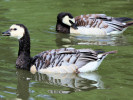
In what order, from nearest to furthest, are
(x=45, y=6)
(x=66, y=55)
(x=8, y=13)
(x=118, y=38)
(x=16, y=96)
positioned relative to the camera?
1. (x=16, y=96)
2. (x=66, y=55)
3. (x=118, y=38)
4. (x=8, y=13)
5. (x=45, y=6)

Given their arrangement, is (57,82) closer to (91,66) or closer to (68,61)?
(68,61)

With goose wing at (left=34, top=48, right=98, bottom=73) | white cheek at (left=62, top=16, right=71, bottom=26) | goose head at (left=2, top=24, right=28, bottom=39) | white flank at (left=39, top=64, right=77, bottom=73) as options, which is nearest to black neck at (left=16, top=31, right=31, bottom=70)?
goose head at (left=2, top=24, right=28, bottom=39)

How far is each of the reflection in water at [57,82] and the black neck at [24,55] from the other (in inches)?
7.7

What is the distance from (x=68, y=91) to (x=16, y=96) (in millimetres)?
1240

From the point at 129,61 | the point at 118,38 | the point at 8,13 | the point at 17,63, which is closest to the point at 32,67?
the point at 17,63

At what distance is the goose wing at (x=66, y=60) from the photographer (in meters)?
11.0

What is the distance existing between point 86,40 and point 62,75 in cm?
404

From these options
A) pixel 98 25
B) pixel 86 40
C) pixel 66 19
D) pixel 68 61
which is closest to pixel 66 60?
pixel 68 61

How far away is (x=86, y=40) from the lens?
1489 cm

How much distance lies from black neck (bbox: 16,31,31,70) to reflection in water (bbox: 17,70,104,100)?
0.20 m

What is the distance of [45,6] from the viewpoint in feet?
65.6

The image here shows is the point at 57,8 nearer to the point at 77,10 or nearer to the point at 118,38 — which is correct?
the point at 77,10

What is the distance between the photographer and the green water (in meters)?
9.57

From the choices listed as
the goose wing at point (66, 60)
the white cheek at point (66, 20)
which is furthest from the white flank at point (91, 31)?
the goose wing at point (66, 60)
